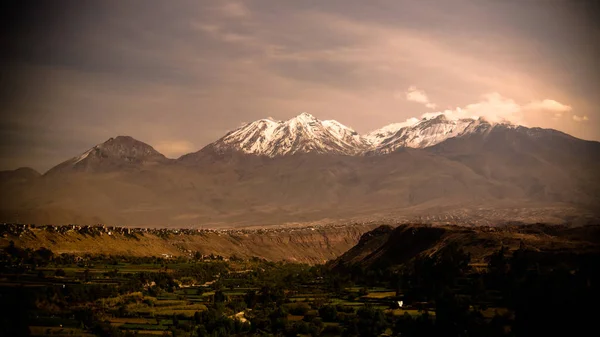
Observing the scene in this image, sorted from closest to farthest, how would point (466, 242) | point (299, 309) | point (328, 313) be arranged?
point (328, 313), point (299, 309), point (466, 242)

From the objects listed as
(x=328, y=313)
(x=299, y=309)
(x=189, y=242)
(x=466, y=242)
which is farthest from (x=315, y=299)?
(x=189, y=242)

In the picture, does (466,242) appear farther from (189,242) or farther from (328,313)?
(189,242)

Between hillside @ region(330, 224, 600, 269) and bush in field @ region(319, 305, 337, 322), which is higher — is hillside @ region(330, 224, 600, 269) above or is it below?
above

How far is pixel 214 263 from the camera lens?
421 feet

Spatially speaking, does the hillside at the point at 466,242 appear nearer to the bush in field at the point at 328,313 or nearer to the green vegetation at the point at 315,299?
the green vegetation at the point at 315,299

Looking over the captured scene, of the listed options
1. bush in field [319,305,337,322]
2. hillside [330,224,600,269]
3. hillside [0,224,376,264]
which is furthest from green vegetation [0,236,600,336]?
hillside [0,224,376,264]

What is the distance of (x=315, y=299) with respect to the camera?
82625 mm

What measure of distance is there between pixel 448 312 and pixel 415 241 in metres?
52.7

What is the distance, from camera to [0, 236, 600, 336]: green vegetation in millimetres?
53375

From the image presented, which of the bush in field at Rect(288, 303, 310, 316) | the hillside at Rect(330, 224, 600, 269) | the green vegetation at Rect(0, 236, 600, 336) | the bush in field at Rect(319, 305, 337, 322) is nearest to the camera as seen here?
the green vegetation at Rect(0, 236, 600, 336)

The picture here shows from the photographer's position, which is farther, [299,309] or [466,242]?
[466,242]

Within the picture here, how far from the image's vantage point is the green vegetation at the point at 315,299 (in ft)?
175

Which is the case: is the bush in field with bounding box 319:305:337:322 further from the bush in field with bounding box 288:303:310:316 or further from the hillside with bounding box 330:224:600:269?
the hillside with bounding box 330:224:600:269

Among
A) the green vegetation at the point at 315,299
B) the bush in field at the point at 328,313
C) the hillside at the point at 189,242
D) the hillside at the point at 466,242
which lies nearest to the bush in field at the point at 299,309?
the green vegetation at the point at 315,299
